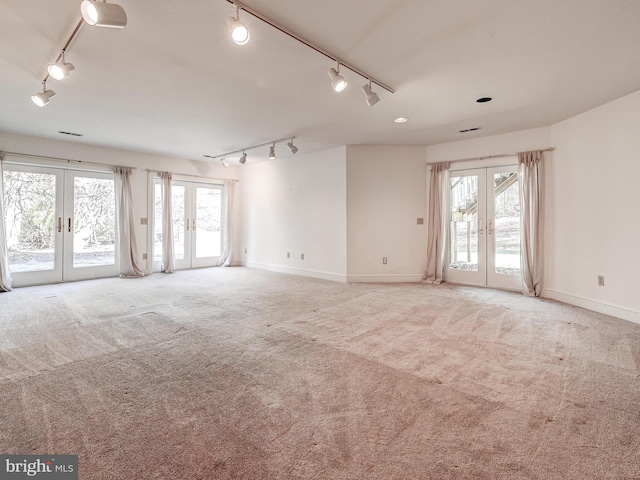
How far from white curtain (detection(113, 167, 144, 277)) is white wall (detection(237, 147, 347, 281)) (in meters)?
2.63

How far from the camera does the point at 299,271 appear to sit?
678 centimetres

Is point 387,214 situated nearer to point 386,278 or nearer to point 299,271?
point 386,278

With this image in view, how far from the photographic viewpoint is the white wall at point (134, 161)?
540 cm

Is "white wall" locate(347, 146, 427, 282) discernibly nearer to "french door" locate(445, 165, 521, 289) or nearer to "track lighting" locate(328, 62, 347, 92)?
"french door" locate(445, 165, 521, 289)

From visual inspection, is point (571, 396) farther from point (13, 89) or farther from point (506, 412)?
point (13, 89)

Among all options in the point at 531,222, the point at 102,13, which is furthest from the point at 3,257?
the point at 531,222

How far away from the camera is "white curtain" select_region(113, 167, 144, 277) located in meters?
6.37

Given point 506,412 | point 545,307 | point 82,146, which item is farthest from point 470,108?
point 82,146

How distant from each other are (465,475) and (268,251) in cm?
653

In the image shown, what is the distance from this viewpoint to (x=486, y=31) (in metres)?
2.42

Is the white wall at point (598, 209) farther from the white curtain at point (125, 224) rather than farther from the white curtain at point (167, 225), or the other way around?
the white curtain at point (125, 224)

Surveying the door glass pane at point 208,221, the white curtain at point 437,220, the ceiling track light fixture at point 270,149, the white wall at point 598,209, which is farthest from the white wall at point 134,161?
the white wall at point 598,209

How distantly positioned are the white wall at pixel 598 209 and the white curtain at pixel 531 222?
0.17 m

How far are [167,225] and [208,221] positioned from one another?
1.15 metres
